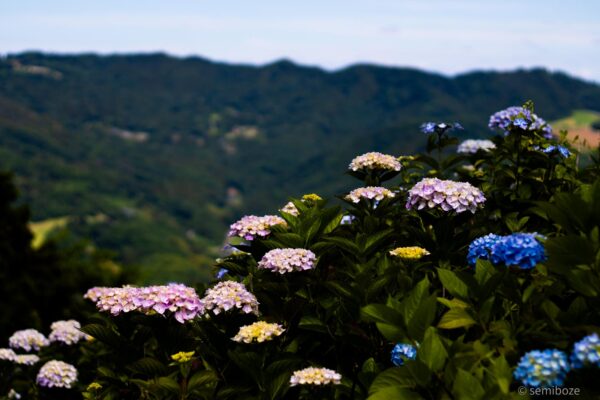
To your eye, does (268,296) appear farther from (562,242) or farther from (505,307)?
(562,242)

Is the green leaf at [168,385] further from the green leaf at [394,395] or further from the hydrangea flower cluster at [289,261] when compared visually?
the green leaf at [394,395]

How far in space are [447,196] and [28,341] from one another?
237 inches

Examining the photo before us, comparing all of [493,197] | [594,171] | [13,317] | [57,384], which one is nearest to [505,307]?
[493,197]

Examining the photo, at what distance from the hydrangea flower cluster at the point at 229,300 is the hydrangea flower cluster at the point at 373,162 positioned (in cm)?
208

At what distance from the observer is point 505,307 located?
4.23m

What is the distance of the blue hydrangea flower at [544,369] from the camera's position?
126 inches

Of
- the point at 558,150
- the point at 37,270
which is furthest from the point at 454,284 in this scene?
the point at 37,270

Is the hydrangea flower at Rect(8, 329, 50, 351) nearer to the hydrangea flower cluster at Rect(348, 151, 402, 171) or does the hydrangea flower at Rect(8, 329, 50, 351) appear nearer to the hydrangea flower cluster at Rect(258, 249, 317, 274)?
the hydrangea flower cluster at Rect(348, 151, 402, 171)

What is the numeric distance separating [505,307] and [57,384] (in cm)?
492

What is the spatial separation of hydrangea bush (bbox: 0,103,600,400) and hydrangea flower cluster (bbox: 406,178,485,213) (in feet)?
0.04

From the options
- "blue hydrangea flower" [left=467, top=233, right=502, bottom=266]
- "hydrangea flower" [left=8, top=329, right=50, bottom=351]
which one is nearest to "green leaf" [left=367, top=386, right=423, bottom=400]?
"blue hydrangea flower" [left=467, top=233, right=502, bottom=266]

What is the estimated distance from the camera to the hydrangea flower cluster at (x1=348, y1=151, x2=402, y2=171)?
21.1 feet

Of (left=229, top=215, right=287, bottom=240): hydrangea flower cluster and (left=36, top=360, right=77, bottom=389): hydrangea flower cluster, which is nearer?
(left=229, top=215, right=287, bottom=240): hydrangea flower cluster

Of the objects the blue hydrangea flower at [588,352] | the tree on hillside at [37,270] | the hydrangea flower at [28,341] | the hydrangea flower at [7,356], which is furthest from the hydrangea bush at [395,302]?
the tree on hillside at [37,270]
